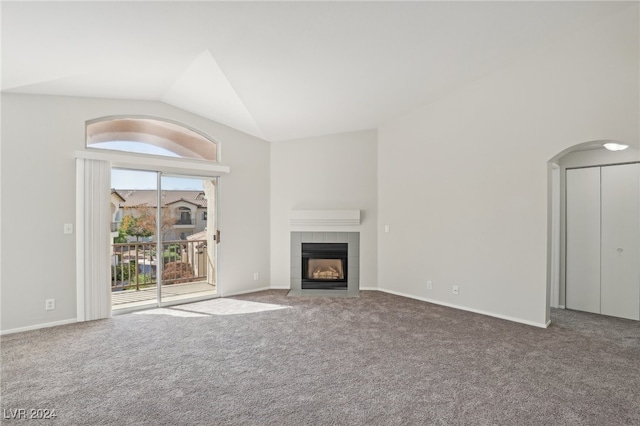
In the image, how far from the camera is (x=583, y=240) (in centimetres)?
462

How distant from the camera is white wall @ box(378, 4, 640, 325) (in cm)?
345

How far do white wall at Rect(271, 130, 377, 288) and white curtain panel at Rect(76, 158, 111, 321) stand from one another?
2.59 metres

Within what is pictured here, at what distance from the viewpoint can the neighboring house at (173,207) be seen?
468 centimetres

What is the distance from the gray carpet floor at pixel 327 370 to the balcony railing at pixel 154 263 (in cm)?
91

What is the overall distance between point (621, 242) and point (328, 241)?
410 centimetres

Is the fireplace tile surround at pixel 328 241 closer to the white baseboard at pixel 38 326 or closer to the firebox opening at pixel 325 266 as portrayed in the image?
the firebox opening at pixel 325 266

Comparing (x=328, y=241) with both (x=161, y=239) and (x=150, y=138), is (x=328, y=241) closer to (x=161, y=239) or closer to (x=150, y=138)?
(x=161, y=239)

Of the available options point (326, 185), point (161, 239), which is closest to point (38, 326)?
point (161, 239)

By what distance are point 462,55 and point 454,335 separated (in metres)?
3.16

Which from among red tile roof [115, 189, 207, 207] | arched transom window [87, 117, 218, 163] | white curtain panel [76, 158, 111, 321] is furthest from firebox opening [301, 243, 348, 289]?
white curtain panel [76, 158, 111, 321]

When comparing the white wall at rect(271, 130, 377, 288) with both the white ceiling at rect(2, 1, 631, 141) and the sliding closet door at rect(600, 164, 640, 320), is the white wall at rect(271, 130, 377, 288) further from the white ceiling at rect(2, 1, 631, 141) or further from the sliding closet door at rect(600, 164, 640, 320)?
the sliding closet door at rect(600, 164, 640, 320)

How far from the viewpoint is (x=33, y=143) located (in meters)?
3.85

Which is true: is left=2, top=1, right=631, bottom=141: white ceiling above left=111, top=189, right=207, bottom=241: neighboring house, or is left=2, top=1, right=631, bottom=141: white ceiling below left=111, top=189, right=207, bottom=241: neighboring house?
above

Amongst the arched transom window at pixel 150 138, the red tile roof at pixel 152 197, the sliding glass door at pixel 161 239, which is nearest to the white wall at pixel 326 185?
the sliding glass door at pixel 161 239
